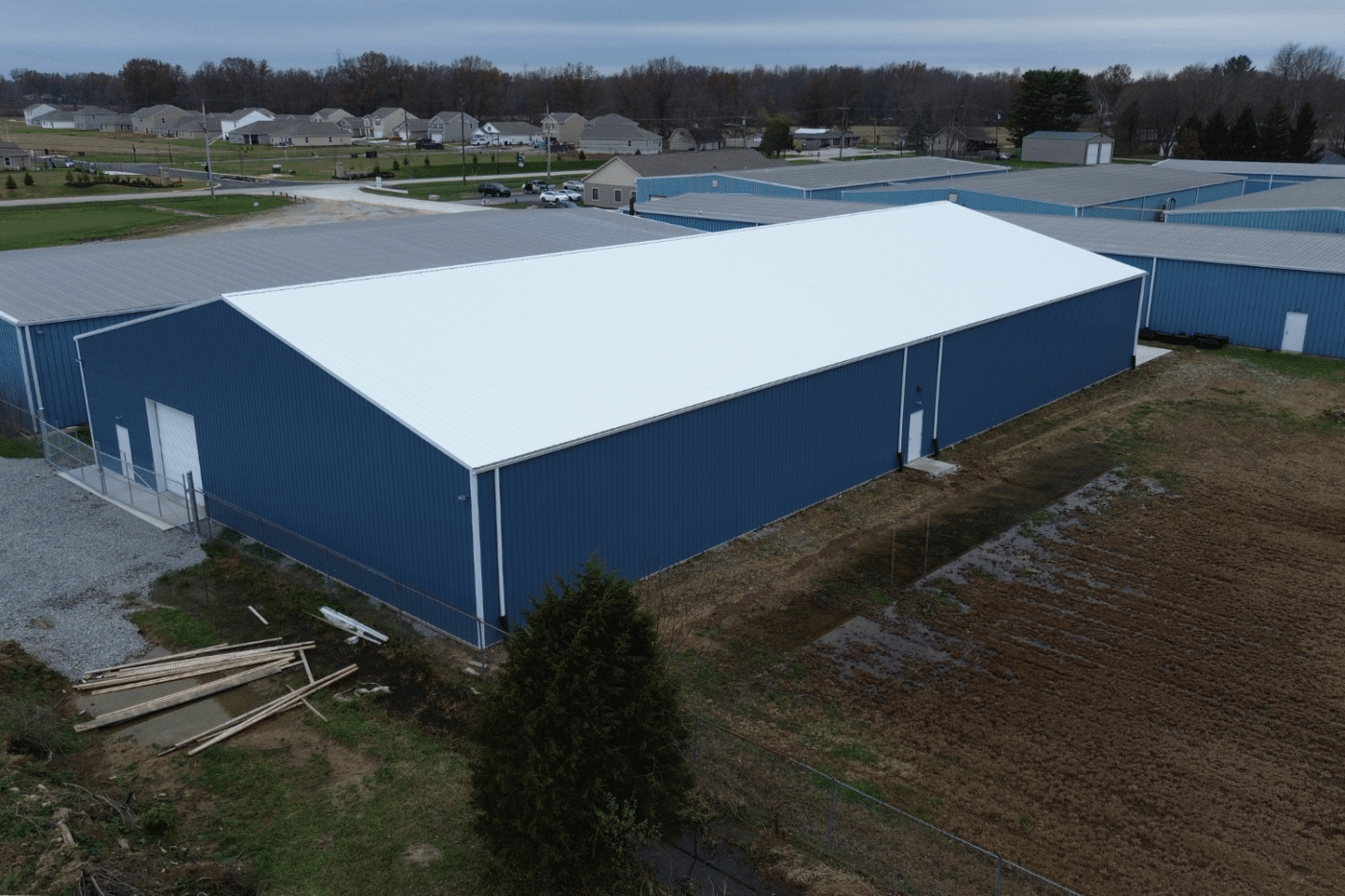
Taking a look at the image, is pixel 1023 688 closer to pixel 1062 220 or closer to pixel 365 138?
pixel 1062 220

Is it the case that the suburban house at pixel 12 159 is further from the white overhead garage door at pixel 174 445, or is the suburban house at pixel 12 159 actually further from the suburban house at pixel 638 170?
the white overhead garage door at pixel 174 445

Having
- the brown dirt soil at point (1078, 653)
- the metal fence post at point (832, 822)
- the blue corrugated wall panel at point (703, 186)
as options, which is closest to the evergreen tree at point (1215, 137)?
the blue corrugated wall panel at point (703, 186)

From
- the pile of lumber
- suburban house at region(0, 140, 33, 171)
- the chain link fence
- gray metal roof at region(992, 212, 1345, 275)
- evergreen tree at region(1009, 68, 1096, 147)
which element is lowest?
the chain link fence

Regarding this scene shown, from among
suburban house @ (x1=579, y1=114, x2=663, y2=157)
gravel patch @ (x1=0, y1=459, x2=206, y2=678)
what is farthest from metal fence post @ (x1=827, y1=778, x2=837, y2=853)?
suburban house @ (x1=579, y1=114, x2=663, y2=157)

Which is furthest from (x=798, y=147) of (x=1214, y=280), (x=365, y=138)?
(x=1214, y=280)

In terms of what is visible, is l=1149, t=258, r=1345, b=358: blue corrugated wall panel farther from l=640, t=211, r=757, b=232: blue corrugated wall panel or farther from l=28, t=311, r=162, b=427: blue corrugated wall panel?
l=28, t=311, r=162, b=427: blue corrugated wall panel

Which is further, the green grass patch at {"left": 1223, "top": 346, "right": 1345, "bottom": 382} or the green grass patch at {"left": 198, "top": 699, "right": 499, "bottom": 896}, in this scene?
the green grass patch at {"left": 1223, "top": 346, "right": 1345, "bottom": 382}

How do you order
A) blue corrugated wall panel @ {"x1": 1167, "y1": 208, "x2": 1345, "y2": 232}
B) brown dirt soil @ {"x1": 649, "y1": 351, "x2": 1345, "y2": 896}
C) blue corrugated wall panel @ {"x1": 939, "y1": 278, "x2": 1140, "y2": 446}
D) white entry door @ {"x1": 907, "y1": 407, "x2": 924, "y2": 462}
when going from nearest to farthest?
brown dirt soil @ {"x1": 649, "y1": 351, "x2": 1345, "y2": 896}, white entry door @ {"x1": 907, "y1": 407, "x2": 924, "y2": 462}, blue corrugated wall panel @ {"x1": 939, "y1": 278, "x2": 1140, "y2": 446}, blue corrugated wall panel @ {"x1": 1167, "y1": 208, "x2": 1345, "y2": 232}
